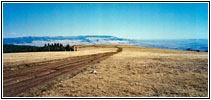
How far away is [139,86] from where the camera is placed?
12.3m

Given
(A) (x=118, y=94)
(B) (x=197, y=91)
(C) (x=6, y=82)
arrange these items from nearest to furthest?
(A) (x=118, y=94)
(B) (x=197, y=91)
(C) (x=6, y=82)

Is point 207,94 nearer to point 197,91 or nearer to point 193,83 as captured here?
point 197,91

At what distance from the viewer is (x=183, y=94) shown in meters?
10.8

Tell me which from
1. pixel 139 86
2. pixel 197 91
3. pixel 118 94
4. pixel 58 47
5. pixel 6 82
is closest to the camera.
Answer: pixel 118 94

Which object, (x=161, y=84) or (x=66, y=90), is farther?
(x=161, y=84)

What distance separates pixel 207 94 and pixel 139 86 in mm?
4230

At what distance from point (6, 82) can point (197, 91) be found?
13.7 m

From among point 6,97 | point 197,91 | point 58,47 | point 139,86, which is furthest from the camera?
point 58,47

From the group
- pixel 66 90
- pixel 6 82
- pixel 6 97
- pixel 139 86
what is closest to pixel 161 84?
pixel 139 86

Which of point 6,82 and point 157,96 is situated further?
point 6,82

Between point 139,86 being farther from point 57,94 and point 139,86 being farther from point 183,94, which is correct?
point 57,94

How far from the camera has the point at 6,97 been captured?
9852mm

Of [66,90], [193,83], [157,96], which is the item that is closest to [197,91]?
[193,83]

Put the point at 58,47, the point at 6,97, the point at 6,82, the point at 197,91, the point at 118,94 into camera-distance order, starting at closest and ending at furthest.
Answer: the point at 6,97
the point at 118,94
the point at 197,91
the point at 6,82
the point at 58,47
